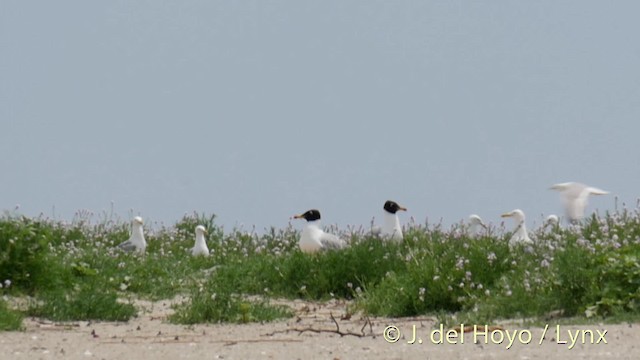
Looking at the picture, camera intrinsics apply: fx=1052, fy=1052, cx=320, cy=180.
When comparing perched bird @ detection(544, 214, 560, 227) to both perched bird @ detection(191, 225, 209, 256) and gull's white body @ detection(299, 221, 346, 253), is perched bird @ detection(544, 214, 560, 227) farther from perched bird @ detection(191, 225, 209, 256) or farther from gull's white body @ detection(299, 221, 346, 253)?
perched bird @ detection(191, 225, 209, 256)

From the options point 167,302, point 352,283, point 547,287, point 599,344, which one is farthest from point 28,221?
point 599,344

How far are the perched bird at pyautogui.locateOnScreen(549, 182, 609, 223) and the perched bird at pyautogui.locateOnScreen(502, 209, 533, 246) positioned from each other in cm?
69

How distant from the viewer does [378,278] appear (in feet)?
46.4

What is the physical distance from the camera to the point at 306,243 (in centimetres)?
1708

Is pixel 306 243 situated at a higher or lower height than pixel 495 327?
higher


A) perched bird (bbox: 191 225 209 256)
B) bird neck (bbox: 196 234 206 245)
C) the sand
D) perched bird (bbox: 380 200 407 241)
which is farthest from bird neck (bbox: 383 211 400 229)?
the sand

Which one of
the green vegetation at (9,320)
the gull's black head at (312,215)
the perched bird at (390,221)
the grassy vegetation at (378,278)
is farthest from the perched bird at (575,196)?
the green vegetation at (9,320)

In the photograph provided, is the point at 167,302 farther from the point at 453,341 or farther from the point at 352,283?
the point at 453,341

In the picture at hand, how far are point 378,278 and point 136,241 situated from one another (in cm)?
724

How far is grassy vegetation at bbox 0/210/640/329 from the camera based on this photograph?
10969 mm

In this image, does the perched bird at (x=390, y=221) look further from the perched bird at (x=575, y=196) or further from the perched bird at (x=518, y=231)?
the perched bird at (x=575, y=196)

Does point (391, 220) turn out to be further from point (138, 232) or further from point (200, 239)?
point (138, 232)

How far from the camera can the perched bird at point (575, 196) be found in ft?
49.6

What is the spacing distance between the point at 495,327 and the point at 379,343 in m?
1.22
